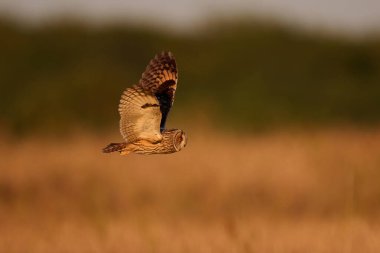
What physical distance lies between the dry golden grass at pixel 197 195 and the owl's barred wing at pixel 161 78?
1019 mm

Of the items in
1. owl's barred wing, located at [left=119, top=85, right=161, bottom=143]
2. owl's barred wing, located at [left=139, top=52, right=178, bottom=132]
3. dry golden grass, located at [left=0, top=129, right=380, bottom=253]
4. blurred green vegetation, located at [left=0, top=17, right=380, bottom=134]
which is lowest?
dry golden grass, located at [left=0, top=129, right=380, bottom=253]

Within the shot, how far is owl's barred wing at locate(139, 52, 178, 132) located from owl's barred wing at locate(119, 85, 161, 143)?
0.31 meters

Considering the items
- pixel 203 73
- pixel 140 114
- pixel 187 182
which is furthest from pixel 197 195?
pixel 203 73

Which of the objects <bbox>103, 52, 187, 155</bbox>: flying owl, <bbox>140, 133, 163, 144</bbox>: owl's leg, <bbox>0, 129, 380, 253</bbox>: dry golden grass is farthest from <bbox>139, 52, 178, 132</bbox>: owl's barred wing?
<bbox>0, 129, 380, 253</bbox>: dry golden grass

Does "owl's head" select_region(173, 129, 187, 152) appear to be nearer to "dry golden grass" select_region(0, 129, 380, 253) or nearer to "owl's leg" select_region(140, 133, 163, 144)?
"owl's leg" select_region(140, 133, 163, 144)

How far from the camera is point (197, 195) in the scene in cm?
802

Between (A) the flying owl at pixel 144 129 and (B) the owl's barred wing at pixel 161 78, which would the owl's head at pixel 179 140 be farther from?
(B) the owl's barred wing at pixel 161 78

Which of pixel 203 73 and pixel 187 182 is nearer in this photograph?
pixel 187 182

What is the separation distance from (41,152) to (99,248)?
3.37 m

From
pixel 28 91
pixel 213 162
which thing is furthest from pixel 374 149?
pixel 28 91

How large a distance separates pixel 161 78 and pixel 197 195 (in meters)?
3.29

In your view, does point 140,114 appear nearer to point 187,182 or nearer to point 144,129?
point 144,129

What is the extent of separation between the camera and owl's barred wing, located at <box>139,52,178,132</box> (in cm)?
472

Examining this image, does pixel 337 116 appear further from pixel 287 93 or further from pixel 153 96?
pixel 153 96
